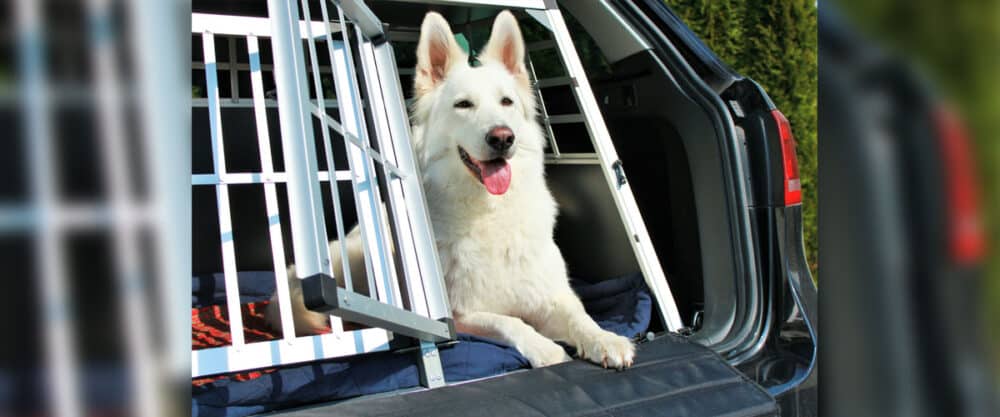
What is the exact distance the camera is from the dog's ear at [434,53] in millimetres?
2637

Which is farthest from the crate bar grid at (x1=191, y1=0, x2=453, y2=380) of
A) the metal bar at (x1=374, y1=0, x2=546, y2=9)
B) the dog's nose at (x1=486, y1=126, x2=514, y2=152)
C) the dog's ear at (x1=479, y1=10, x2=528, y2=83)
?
the dog's ear at (x1=479, y1=10, x2=528, y2=83)

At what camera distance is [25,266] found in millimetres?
313

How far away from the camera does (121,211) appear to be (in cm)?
33

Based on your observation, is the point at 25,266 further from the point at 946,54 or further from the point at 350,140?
the point at 350,140

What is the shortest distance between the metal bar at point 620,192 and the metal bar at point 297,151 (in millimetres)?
1335

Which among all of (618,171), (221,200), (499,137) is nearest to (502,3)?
(499,137)

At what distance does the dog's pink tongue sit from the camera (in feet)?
8.66

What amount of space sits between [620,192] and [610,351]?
790mm

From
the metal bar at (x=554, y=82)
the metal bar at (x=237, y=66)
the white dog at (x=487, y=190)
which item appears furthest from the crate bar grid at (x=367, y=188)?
the metal bar at (x=554, y=82)

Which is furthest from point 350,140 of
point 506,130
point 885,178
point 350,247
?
point 885,178

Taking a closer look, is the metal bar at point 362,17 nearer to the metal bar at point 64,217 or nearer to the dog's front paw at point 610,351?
the dog's front paw at point 610,351

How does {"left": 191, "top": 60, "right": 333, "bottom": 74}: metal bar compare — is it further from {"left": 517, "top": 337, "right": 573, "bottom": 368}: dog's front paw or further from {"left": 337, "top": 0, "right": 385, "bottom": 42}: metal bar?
{"left": 517, "top": 337, "right": 573, "bottom": 368}: dog's front paw

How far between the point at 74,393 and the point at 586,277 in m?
3.09

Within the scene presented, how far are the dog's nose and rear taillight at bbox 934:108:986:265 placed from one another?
230cm
